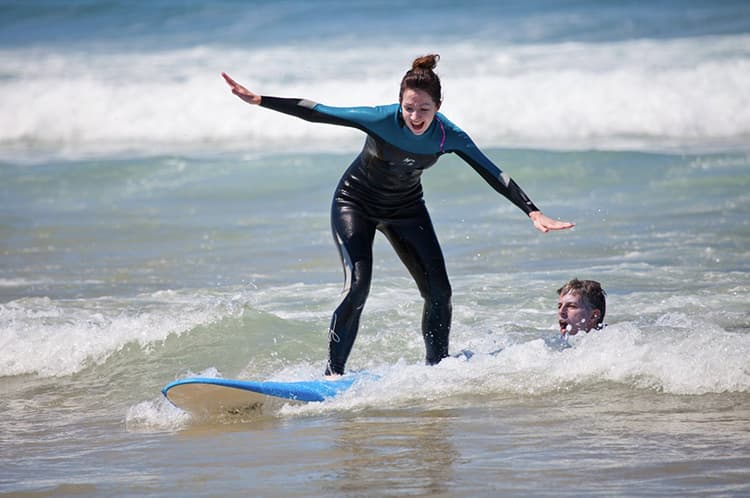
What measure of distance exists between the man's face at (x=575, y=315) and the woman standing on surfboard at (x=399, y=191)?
78cm

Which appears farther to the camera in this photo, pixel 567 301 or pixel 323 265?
pixel 323 265

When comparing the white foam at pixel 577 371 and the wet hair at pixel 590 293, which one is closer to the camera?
the white foam at pixel 577 371

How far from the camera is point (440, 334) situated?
630 cm

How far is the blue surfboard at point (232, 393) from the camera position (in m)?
5.46

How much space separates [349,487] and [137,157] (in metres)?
13.4

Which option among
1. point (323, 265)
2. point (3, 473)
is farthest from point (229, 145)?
point (3, 473)

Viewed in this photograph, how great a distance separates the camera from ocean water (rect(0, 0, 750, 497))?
4871 millimetres

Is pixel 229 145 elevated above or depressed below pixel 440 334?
above

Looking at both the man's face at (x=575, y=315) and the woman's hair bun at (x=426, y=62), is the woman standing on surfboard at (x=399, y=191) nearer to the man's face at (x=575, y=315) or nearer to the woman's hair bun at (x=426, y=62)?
the woman's hair bun at (x=426, y=62)

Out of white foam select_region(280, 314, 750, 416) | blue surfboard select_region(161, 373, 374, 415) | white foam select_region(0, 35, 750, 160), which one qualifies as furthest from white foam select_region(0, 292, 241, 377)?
white foam select_region(0, 35, 750, 160)

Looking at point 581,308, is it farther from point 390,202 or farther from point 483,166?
point 390,202

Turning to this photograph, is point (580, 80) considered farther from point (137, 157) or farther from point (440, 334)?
point (440, 334)

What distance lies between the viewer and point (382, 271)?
9.73 m

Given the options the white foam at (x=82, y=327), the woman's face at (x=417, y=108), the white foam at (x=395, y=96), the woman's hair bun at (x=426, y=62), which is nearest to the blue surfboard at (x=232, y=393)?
the woman's face at (x=417, y=108)
